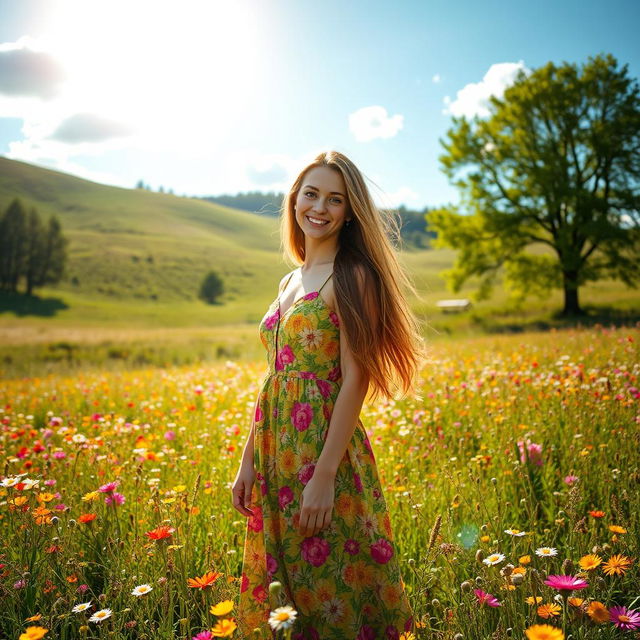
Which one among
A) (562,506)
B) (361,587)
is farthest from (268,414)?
(562,506)

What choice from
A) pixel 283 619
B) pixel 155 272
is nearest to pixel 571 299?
pixel 283 619

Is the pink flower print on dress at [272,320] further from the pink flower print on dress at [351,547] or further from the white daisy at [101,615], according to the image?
the white daisy at [101,615]

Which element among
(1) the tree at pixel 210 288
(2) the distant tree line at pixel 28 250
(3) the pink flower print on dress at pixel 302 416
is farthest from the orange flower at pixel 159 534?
(2) the distant tree line at pixel 28 250

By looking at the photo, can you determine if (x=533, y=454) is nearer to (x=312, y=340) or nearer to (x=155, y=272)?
(x=312, y=340)

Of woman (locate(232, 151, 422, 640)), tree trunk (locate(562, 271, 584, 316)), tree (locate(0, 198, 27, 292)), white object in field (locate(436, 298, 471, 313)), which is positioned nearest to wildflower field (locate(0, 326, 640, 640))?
woman (locate(232, 151, 422, 640))

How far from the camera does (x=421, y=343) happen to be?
2404 mm

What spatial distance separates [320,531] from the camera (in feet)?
6.60

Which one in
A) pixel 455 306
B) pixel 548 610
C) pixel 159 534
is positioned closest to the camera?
pixel 548 610

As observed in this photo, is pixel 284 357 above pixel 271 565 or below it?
above

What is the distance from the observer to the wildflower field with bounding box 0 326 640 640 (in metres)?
1.83

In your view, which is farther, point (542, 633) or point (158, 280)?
point (158, 280)

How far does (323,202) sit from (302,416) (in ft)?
3.26

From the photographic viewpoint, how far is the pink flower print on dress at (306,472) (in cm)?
203

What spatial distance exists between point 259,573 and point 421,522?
1061 mm
